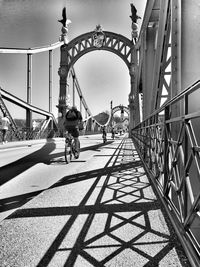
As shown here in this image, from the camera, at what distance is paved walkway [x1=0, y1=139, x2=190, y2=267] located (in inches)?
71.2

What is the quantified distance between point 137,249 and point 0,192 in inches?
94.7

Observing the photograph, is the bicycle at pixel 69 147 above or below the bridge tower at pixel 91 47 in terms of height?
below

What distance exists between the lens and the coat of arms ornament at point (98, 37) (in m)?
25.2

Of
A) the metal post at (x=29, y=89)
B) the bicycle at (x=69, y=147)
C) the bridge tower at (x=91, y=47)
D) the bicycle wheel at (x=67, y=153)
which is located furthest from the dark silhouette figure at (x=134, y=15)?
the bicycle wheel at (x=67, y=153)

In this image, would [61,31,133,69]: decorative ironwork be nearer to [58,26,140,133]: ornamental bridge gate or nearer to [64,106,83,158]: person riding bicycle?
[58,26,140,133]: ornamental bridge gate

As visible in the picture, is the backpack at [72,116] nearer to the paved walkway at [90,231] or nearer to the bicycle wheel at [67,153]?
the bicycle wheel at [67,153]

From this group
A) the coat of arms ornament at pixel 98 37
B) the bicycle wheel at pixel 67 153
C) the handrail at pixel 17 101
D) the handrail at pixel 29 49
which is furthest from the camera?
the coat of arms ornament at pixel 98 37

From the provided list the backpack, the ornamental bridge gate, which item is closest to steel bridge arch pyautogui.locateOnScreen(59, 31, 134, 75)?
the ornamental bridge gate

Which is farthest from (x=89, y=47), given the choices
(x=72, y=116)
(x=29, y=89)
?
(x=72, y=116)

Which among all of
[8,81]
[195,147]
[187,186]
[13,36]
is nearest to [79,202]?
[187,186]

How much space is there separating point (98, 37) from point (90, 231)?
25.1 meters

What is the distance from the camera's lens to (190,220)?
1.80 metres

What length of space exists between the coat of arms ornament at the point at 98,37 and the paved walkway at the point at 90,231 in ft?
77.5

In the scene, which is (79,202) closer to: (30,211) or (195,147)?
(30,211)
